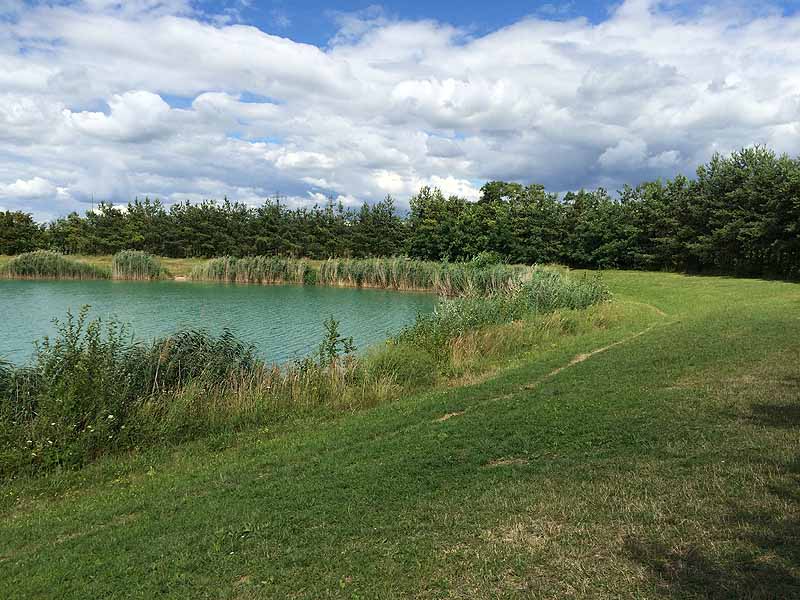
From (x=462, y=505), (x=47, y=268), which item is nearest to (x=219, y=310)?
(x=462, y=505)

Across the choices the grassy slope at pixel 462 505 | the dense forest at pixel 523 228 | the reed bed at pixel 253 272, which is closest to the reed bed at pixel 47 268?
the reed bed at pixel 253 272

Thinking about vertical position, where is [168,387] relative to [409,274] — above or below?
below

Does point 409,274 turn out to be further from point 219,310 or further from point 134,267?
point 134,267

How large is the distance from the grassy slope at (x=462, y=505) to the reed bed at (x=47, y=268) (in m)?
49.4

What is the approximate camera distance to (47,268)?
5106cm

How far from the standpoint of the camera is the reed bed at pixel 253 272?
53.2 m

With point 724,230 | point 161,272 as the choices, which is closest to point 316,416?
point 724,230

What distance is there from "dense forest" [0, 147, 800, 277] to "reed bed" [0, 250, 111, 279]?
1822 centimetres

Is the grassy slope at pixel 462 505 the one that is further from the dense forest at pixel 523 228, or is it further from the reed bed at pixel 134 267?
the reed bed at pixel 134 267

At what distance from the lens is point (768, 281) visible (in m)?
34.4

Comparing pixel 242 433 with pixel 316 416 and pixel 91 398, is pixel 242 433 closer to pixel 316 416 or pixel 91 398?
pixel 316 416

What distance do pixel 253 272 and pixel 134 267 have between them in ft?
34.3

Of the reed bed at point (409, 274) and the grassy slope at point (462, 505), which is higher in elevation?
the reed bed at point (409, 274)

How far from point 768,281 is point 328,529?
121 ft
